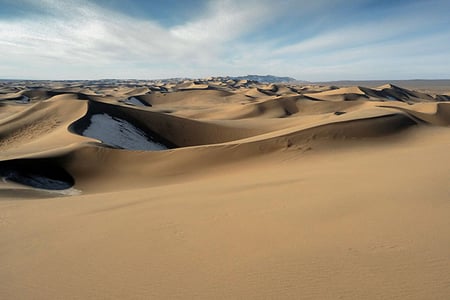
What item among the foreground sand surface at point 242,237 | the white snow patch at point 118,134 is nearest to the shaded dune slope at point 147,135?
the foreground sand surface at point 242,237

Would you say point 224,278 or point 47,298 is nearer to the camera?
point 47,298

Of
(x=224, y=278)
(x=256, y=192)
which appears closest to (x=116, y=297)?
(x=224, y=278)

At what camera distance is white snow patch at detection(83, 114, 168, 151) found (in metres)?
21.9

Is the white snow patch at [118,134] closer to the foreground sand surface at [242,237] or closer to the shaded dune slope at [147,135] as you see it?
the shaded dune slope at [147,135]

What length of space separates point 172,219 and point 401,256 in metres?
3.50

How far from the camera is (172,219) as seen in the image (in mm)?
5980

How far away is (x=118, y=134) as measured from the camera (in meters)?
23.4

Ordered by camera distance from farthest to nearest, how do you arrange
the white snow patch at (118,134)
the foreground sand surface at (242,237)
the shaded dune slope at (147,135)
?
the white snow patch at (118,134) → the shaded dune slope at (147,135) → the foreground sand surface at (242,237)

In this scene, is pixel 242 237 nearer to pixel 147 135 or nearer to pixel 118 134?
pixel 118 134

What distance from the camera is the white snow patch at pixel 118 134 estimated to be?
71.9ft

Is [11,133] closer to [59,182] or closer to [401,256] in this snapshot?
[59,182]

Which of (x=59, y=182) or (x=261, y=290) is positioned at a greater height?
(x=261, y=290)

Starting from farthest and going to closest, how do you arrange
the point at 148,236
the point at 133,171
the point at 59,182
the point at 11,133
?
the point at 11,133
the point at 133,171
the point at 59,182
the point at 148,236

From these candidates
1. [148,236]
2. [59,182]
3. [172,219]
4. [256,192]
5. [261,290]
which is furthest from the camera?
[59,182]
